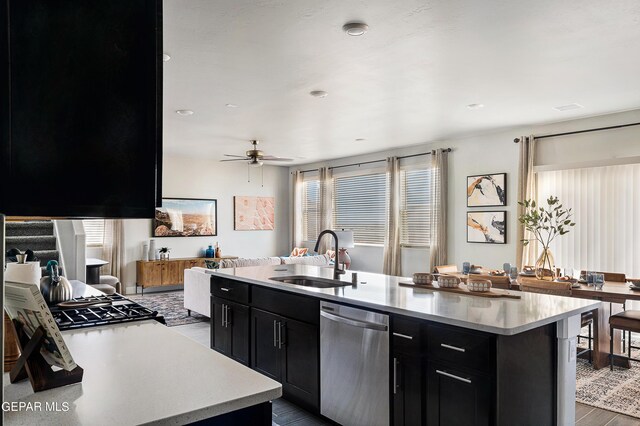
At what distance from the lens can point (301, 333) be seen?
3115 mm

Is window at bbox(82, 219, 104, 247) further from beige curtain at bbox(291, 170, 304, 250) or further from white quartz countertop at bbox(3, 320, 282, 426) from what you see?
white quartz countertop at bbox(3, 320, 282, 426)

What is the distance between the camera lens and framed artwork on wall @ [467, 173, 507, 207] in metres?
6.50

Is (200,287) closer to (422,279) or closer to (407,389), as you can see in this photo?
(422,279)

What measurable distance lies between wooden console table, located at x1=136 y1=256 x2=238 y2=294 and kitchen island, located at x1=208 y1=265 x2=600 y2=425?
5.93 metres

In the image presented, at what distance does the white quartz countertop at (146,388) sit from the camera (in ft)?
3.56

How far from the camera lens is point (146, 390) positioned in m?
1.23

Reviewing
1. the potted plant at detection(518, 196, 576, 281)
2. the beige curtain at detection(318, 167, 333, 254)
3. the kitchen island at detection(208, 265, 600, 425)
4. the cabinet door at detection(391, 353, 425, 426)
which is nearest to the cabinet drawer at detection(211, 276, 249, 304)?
the kitchen island at detection(208, 265, 600, 425)

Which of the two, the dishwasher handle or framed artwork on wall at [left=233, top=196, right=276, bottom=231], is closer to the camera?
the dishwasher handle

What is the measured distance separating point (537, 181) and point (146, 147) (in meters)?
6.25

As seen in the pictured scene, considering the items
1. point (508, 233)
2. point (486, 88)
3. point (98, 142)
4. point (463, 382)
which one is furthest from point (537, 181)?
point (98, 142)

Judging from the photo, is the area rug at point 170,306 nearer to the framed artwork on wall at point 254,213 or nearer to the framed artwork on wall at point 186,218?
the framed artwork on wall at point 186,218

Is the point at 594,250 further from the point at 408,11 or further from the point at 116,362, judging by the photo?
the point at 116,362

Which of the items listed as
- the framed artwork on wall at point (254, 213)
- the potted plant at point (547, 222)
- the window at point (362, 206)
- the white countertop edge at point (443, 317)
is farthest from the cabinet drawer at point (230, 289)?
the framed artwork on wall at point (254, 213)

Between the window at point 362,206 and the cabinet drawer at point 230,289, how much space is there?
15.4 ft
